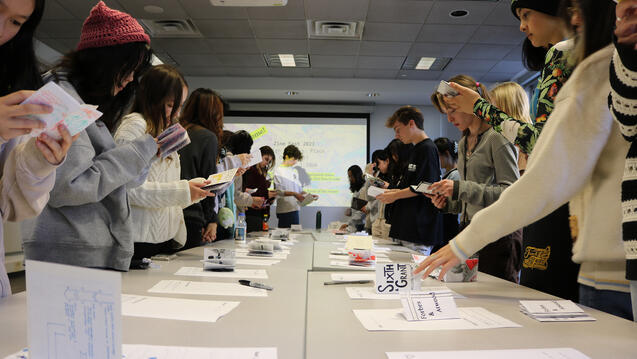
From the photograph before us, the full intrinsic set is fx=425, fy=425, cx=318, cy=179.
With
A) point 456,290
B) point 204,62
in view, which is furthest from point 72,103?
point 204,62

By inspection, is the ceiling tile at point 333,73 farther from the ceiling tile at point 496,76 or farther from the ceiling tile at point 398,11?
the ceiling tile at point 496,76

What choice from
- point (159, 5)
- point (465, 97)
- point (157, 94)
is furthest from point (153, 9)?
point (465, 97)

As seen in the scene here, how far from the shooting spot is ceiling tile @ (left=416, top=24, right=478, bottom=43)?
15.7 ft

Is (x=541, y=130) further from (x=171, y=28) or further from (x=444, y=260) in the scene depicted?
(x=171, y=28)

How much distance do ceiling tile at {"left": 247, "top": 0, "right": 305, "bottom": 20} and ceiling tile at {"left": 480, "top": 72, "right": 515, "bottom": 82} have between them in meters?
3.34

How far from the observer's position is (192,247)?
2.21 m

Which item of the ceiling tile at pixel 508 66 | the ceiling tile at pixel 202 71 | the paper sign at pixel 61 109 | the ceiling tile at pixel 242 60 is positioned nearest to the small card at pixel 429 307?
the paper sign at pixel 61 109

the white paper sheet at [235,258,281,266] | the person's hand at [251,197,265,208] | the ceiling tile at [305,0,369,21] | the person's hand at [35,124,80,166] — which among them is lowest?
the white paper sheet at [235,258,281,266]

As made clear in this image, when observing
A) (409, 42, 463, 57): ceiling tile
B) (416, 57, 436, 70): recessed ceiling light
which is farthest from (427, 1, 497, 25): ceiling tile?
(416, 57, 436, 70): recessed ceiling light

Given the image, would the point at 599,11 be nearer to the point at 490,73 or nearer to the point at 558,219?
the point at 558,219

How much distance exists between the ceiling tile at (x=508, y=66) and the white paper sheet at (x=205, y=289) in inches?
228

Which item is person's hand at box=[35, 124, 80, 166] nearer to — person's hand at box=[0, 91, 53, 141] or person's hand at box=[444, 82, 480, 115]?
person's hand at box=[0, 91, 53, 141]

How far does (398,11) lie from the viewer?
4.45 m

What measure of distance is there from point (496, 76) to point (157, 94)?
19.8ft
